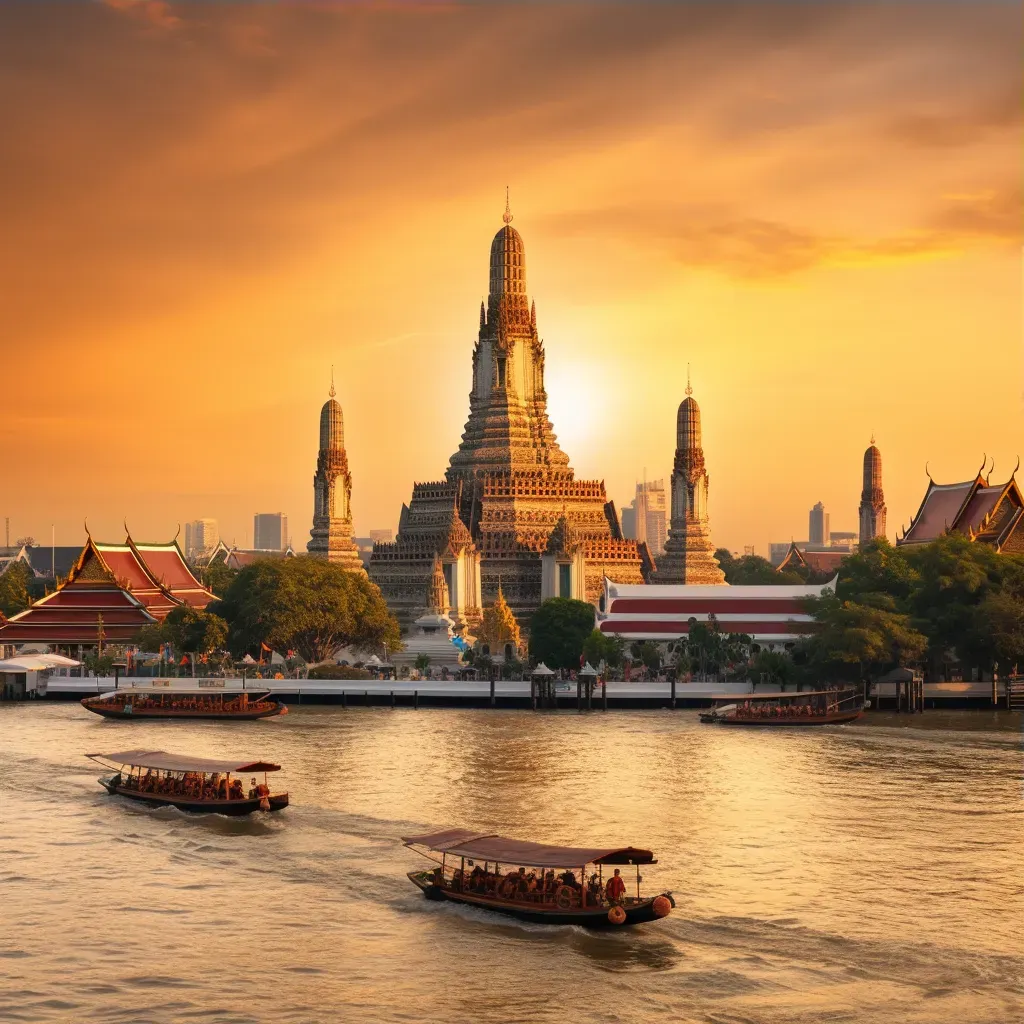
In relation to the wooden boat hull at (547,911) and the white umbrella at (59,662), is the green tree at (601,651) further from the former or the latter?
the wooden boat hull at (547,911)

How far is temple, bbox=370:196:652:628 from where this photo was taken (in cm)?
10294

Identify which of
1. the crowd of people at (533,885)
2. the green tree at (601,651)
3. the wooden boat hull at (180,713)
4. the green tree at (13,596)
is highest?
the green tree at (13,596)

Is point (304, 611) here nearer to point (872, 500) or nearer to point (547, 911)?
point (547, 911)

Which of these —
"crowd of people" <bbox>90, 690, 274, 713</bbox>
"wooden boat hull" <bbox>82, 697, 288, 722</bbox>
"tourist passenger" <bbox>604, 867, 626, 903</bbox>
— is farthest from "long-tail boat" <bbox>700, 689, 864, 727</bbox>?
"tourist passenger" <bbox>604, 867, 626, 903</bbox>

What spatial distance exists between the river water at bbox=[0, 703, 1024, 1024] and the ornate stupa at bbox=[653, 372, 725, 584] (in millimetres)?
52336

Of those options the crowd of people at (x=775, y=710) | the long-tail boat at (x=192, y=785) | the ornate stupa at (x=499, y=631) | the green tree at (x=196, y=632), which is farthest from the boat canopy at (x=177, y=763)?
the ornate stupa at (x=499, y=631)

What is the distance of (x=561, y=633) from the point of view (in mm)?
85500

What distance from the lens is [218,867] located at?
137 ft

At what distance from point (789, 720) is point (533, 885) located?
36.0 metres

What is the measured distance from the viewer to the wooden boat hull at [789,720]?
70.4m

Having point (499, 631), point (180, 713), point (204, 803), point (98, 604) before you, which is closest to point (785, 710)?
point (180, 713)

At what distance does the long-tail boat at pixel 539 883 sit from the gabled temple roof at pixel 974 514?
5679 cm

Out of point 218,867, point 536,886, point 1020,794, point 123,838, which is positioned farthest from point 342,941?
point 1020,794

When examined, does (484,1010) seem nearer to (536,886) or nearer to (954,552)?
(536,886)
